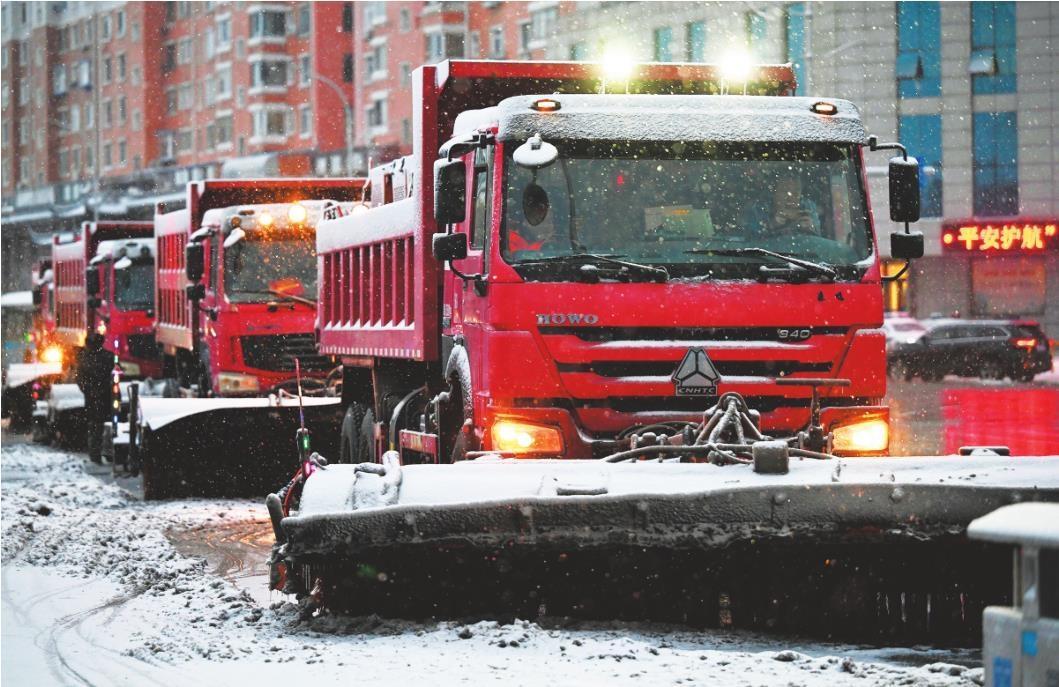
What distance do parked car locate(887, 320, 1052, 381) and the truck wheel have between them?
2619 centimetres

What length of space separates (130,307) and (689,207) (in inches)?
708

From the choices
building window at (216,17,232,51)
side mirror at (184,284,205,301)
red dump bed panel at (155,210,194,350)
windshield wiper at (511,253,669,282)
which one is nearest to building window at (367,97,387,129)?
building window at (216,17,232,51)

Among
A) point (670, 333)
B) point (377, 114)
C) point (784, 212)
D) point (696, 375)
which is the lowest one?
point (696, 375)

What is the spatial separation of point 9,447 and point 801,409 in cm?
1715

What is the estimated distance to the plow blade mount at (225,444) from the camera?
53.7 ft

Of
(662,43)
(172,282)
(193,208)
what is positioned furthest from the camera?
(662,43)

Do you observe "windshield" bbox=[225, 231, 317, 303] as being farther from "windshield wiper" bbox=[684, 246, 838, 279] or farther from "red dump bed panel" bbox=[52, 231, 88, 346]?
"windshield wiper" bbox=[684, 246, 838, 279]

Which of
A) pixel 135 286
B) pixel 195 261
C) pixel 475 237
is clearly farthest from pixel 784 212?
pixel 135 286

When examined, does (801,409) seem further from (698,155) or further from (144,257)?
(144,257)

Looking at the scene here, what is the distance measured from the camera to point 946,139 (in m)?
51.3

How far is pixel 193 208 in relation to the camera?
872 inches

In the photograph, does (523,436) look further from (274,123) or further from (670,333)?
(274,123)

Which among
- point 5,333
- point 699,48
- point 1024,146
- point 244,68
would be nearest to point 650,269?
point 5,333

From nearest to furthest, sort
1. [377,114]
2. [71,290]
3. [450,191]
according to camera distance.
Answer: [450,191] → [71,290] → [377,114]
